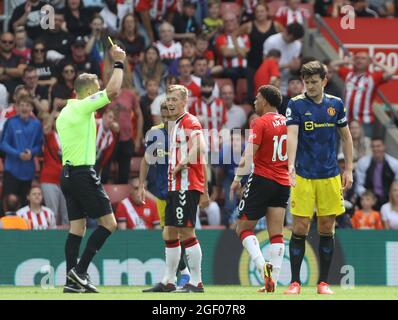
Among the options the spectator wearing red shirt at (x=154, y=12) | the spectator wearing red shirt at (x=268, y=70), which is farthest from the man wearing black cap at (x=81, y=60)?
the spectator wearing red shirt at (x=268, y=70)

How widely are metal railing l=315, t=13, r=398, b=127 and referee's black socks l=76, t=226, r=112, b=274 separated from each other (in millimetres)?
8991

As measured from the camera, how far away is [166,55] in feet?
69.7

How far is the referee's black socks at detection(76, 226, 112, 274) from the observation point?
13750 mm

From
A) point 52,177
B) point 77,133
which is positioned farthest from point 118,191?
point 77,133

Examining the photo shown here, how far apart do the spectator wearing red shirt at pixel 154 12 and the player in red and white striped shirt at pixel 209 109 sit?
7.16ft

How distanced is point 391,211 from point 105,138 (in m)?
4.46

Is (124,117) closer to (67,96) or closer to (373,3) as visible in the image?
(67,96)

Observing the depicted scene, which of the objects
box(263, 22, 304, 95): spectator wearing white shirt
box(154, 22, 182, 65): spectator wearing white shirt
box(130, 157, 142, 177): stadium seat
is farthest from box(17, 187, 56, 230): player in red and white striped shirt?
box(263, 22, 304, 95): spectator wearing white shirt

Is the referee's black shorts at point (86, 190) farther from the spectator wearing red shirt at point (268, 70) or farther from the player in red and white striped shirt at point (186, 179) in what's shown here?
the spectator wearing red shirt at point (268, 70)

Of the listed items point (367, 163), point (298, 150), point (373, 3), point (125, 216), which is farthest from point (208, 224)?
point (373, 3)

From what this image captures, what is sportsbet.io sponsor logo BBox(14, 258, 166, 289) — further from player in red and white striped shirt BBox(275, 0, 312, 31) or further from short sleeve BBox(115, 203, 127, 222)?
player in red and white striped shirt BBox(275, 0, 312, 31)

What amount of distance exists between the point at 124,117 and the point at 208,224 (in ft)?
7.16

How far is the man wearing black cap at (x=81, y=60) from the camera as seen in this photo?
66.7 ft

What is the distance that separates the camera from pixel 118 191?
1927 centimetres
